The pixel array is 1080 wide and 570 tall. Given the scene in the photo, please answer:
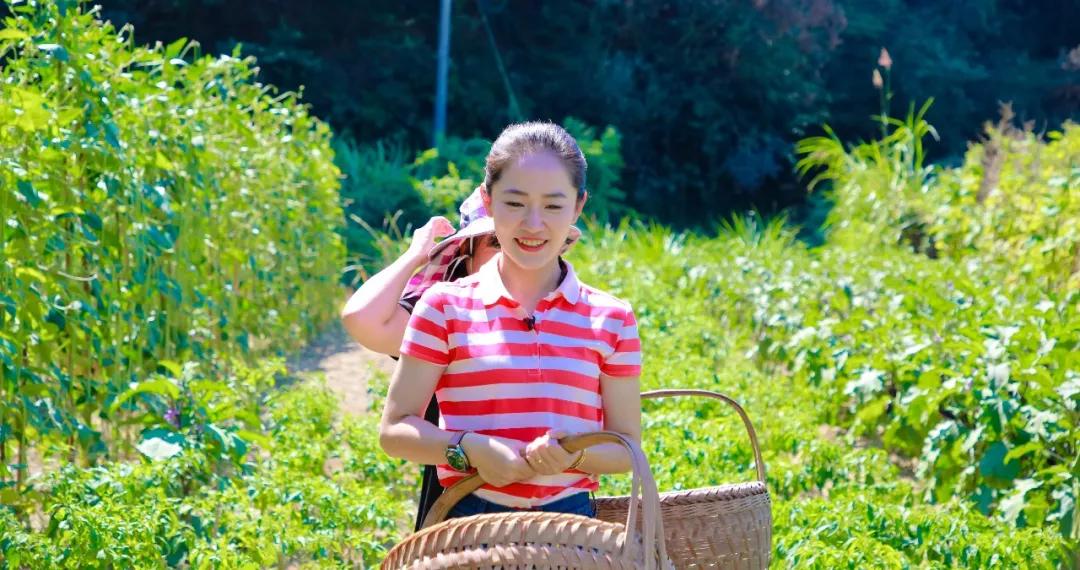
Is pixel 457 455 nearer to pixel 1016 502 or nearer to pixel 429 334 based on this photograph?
pixel 429 334

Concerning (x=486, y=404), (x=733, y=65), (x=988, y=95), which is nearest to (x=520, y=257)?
(x=486, y=404)

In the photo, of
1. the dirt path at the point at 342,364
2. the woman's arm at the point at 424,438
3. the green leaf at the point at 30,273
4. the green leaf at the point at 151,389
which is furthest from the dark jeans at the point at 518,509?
the dirt path at the point at 342,364

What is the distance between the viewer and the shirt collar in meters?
2.20

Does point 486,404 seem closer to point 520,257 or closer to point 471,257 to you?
point 520,257

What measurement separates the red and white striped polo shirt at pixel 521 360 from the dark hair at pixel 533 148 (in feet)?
0.56

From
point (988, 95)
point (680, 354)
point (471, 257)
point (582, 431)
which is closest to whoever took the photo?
point (582, 431)

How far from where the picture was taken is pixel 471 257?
2.66m

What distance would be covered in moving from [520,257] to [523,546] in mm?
517

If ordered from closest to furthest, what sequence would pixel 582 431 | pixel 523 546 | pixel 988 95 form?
pixel 523 546, pixel 582 431, pixel 988 95

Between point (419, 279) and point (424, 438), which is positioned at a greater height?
point (419, 279)

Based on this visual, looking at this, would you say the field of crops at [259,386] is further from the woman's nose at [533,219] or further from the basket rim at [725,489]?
the woman's nose at [533,219]

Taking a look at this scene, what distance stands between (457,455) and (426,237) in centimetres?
68

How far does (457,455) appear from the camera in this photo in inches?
81.6

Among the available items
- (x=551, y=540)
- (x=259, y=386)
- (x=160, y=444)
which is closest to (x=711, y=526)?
(x=551, y=540)
